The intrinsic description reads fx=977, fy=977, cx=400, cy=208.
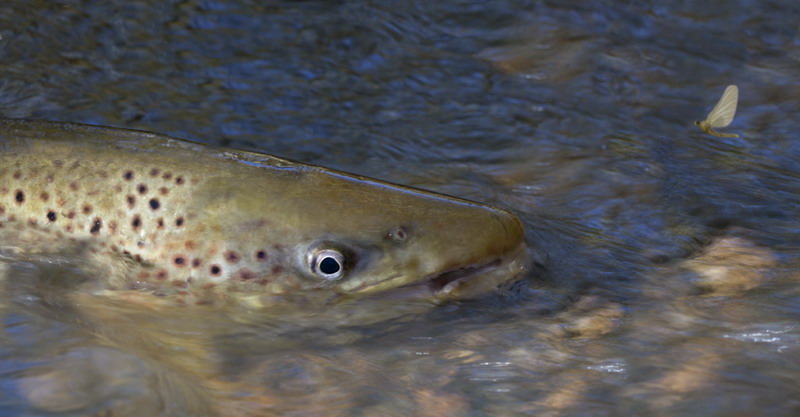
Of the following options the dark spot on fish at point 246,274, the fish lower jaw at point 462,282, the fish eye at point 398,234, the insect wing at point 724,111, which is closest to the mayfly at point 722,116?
the insect wing at point 724,111

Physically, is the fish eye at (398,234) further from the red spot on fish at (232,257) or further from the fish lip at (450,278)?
the red spot on fish at (232,257)

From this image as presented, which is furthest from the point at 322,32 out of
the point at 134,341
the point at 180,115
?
the point at 134,341

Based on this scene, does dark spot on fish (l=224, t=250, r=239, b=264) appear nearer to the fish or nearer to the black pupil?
the fish

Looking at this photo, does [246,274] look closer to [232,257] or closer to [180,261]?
[232,257]

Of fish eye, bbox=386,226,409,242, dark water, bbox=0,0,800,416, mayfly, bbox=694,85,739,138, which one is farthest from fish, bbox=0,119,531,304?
mayfly, bbox=694,85,739,138

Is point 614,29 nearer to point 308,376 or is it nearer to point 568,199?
point 568,199
